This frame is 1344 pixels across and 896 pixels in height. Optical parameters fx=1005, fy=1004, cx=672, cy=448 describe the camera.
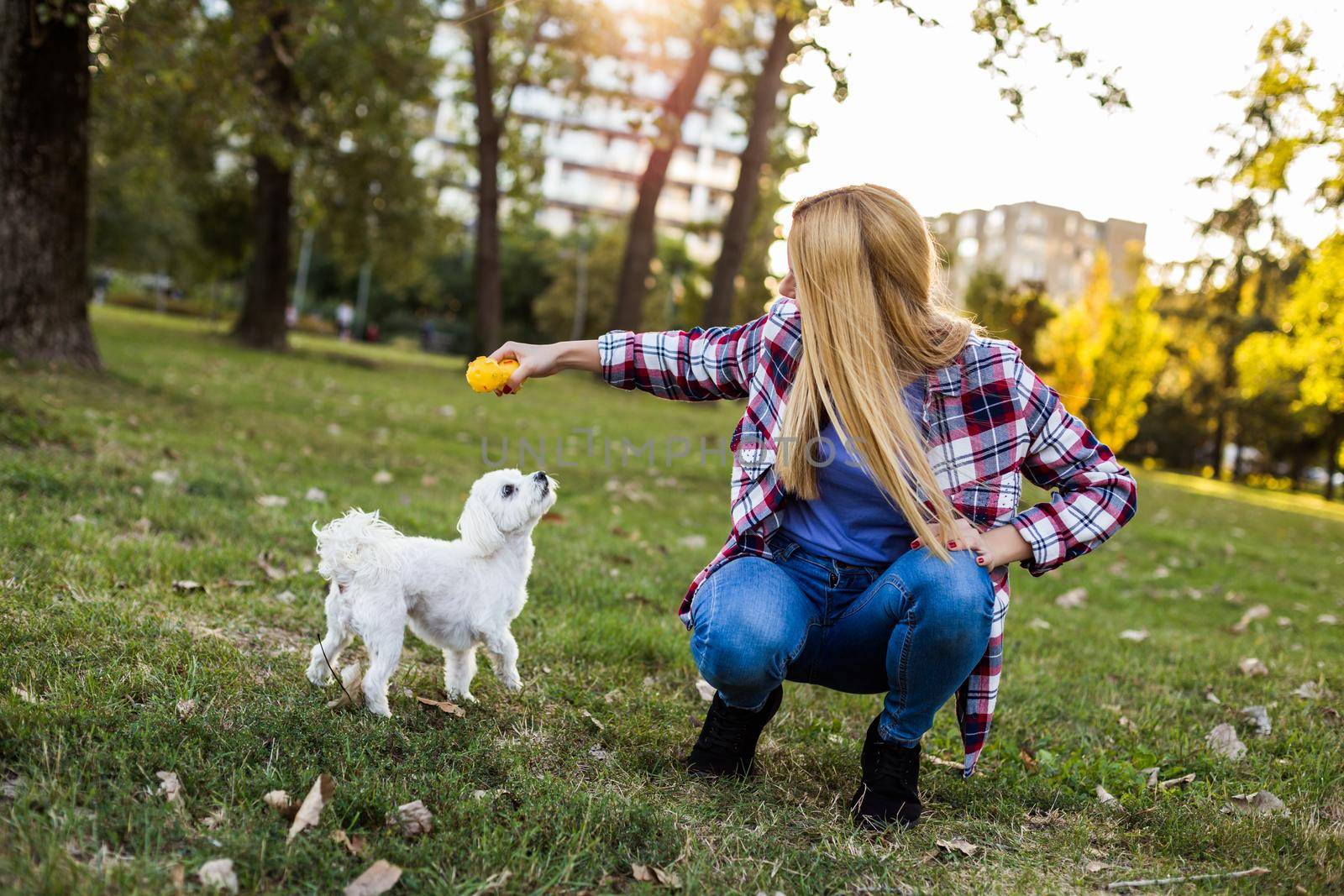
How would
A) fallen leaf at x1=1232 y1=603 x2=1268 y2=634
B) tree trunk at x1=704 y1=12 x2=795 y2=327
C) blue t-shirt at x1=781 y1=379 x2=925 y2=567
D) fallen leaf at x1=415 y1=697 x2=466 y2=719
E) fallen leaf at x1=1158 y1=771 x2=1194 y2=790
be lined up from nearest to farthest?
blue t-shirt at x1=781 y1=379 x2=925 y2=567 → fallen leaf at x1=415 y1=697 x2=466 y2=719 → fallen leaf at x1=1158 y1=771 x2=1194 y2=790 → fallen leaf at x1=1232 y1=603 x2=1268 y2=634 → tree trunk at x1=704 y1=12 x2=795 y2=327

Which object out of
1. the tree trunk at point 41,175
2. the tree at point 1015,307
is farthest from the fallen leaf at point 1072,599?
the tree at point 1015,307

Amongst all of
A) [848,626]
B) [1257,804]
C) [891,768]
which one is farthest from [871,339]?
[1257,804]

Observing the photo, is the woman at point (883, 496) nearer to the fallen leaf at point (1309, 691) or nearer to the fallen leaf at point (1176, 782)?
the fallen leaf at point (1176, 782)

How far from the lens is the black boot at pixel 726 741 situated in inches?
125

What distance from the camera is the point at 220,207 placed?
25531 millimetres

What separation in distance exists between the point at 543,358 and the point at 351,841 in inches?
57.8

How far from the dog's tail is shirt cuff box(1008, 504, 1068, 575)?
1908mm

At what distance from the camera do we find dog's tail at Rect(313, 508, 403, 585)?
123 inches

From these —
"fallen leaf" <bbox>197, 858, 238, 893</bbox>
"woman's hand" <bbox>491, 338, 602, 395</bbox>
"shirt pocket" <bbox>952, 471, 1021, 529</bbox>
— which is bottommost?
"fallen leaf" <bbox>197, 858, 238, 893</bbox>

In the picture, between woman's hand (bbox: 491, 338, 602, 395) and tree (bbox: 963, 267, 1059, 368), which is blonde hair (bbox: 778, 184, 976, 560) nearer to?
woman's hand (bbox: 491, 338, 602, 395)

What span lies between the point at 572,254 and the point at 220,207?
73.4ft

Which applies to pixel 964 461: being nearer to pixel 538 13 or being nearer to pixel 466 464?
pixel 466 464

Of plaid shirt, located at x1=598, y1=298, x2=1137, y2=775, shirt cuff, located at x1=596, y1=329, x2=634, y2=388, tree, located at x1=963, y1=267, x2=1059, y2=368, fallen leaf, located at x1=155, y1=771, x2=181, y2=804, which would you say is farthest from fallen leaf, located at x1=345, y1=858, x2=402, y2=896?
tree, located at x1=963, y1=267, x2=1059, y2=368

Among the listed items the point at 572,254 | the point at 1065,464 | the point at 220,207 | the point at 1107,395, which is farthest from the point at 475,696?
the point at 572,254
